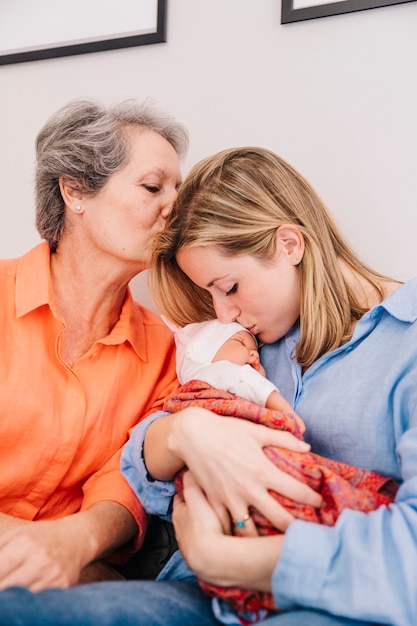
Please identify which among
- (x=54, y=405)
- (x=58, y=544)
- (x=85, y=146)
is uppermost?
(x=85, y=146)

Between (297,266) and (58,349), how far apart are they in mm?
601

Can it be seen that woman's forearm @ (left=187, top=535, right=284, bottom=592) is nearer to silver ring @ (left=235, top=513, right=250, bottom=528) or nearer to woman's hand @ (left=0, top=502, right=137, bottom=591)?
silver ring @ (left=235, top=513, right=250, bottom=528)

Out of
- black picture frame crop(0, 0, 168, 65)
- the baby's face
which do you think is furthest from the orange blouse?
black picture frame crop(0, 0, 168, 65)

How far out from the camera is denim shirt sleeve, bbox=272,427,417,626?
0.84 m

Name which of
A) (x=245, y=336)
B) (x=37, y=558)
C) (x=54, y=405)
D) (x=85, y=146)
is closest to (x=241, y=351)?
(x=245, y=336)

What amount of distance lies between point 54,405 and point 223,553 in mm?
654

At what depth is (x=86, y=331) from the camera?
1647 mm

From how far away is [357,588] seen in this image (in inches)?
33.4

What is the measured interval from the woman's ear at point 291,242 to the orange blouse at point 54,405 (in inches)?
19.7

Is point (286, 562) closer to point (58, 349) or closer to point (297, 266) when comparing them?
point (297, 266)

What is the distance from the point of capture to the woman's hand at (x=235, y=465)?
1.01 metres

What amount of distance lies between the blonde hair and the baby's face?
102 millimetres

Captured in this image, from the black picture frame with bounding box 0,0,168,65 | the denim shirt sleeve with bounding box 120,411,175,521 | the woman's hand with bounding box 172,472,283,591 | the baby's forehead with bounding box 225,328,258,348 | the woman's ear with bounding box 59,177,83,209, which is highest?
the black picture frame with bounding box 0,0,168,65

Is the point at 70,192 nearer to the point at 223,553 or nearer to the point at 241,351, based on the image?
the point at 241,351
